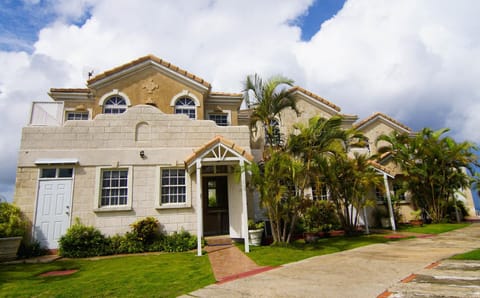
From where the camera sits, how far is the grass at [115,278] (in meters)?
5.87

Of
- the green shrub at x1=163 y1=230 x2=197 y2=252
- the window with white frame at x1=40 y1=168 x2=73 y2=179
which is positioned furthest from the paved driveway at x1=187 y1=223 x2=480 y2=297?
the window with white frame at x1=40 y1=168 x2=73 y2=179

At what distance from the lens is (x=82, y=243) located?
10531mm

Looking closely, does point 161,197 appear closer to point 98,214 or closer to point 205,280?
point 98,214

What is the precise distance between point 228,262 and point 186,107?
9807mm

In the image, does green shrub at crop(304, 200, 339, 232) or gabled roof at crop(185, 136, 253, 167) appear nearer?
gabled roof at crop(185, 136, 253, 167)

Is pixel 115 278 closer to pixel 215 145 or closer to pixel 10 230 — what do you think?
pixel 215 145

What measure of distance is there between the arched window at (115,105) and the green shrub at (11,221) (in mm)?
6429

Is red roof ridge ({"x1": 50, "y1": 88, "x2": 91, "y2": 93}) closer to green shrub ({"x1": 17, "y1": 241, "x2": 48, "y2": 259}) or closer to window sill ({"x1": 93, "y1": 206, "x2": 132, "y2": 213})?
window sill ({"x1": 93, "y1": 206, "x2": 132, "y2": 213})

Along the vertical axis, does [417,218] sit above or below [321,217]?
below

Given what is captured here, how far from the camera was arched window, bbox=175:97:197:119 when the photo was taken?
1555 cm

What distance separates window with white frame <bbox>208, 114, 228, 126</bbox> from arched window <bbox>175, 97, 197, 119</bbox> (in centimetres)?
144

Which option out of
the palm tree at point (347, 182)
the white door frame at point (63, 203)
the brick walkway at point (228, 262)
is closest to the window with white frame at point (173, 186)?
the brick walkway at point (228, 262)

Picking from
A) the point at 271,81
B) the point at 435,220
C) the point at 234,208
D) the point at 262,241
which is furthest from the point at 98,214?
the point at 435,220

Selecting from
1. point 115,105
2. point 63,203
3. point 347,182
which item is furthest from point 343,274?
point 115,105
